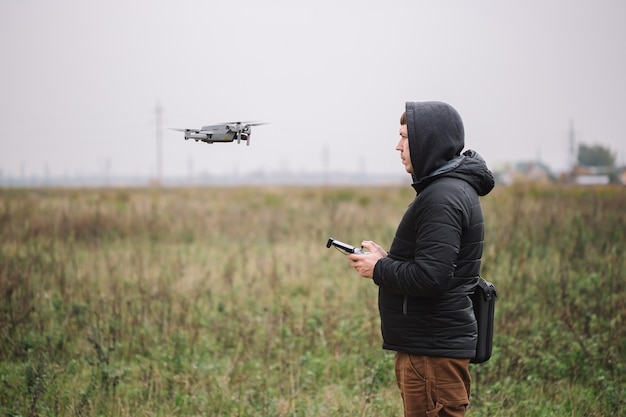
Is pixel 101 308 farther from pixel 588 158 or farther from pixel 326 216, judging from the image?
pixel 588 158

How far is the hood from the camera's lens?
257cm

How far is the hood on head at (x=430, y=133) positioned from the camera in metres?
2.57

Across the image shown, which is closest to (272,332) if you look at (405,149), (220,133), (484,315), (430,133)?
(484,315)

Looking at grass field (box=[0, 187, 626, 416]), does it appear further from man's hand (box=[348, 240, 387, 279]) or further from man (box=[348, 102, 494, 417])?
man's hand (box=[348, 240, 387, 279])

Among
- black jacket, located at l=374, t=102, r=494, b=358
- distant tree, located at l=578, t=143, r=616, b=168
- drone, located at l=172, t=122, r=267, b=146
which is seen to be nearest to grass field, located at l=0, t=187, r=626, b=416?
black jacket, located at l=374, t=102, r=494, b=358

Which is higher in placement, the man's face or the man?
the man's face

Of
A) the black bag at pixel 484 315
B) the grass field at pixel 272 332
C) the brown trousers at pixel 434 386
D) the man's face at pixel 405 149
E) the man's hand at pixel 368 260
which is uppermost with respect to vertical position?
the man's face at pixel 405 149

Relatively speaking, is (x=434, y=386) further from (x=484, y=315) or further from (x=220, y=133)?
(x=220, y=133)

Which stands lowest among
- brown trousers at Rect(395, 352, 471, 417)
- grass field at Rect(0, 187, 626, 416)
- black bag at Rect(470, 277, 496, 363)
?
grass field at Rect(0, 187, 626, 416)

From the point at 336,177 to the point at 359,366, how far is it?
13229 centimetres

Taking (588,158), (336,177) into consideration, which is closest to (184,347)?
(588,158)

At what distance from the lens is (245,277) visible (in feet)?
26.6

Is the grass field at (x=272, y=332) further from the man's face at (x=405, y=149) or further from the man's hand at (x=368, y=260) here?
the man's face at (x=405, y=149)

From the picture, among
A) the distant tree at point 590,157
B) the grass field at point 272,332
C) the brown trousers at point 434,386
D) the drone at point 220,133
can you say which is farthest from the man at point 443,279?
the distant tree at point 590,157
